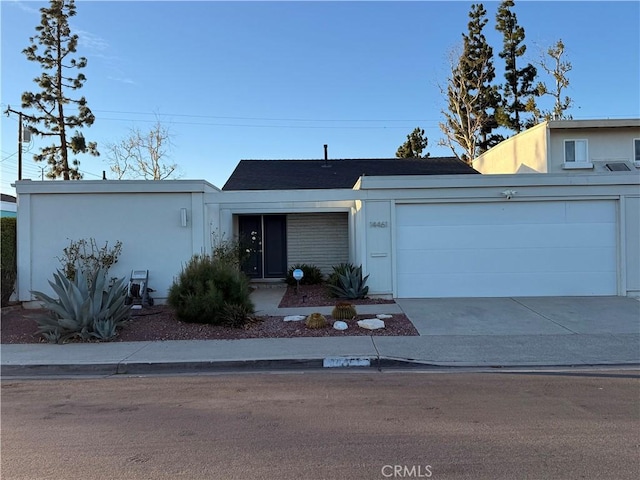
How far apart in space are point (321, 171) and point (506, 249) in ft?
31.7

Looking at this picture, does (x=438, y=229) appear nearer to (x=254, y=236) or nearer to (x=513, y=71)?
(x=254, y=236)

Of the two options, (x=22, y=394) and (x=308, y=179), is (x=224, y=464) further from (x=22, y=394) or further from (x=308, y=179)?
(x=308, y=179)

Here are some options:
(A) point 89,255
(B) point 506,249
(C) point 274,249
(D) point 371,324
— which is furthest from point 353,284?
(A) point 89,255

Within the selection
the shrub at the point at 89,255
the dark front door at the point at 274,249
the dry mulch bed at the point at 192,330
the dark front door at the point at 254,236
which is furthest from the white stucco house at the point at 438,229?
the dark front door at the point at 274,249

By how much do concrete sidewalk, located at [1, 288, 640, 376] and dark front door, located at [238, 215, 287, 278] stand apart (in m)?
7.04

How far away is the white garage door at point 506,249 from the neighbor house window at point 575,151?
606 cm

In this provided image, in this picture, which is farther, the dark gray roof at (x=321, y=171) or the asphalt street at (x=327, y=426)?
the dark gray roof at (x=321, y=171)

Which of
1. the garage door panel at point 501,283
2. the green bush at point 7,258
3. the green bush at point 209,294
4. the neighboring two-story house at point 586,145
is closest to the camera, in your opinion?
the green bush at point 209,294

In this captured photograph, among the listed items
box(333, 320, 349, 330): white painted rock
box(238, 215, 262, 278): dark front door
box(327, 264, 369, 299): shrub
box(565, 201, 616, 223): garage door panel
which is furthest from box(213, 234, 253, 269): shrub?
box(565, 201, 616, 223): garage door panel

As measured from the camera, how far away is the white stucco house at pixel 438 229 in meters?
11.5

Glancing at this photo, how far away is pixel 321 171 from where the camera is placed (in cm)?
1947

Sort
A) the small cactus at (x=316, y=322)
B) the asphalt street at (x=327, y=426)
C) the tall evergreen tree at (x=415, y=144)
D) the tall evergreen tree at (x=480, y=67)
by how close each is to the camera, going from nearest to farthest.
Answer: the asphalt street at (x=327, y=426) < the small cactus at (x=316, y=322) < the tall evergreen tree at (x=480, y=67) < the tall evergreen tree at (x=415, y=144)

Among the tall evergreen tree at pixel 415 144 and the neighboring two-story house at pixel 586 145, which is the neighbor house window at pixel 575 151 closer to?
the neighboring two-story house at pixel 586 145

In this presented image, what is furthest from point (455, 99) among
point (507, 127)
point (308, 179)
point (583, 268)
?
point (583, 268)
